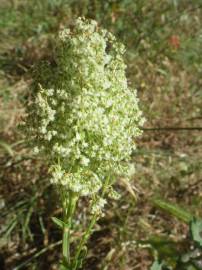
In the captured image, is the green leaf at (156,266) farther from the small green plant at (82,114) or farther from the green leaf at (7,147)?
the green leaf at (7,147)

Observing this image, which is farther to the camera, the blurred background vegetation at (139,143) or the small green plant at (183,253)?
the blurred background vegetation at (139,143)

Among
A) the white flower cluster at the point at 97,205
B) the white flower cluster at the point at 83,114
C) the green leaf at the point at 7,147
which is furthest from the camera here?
the green leaf at the point at 7,147

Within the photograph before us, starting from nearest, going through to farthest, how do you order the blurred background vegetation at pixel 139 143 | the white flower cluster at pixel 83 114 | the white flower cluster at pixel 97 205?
the white flower cluster at pixel 83 114 → the white flower cluster at pixel 97 205 → the blurred background vegetation at pixel 139 143

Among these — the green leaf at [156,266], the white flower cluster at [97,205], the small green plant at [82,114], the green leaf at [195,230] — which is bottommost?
the green leaf at [156,266]

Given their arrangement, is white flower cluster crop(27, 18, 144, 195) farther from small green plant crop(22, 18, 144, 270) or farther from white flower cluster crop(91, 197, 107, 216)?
white flower cluster crop(91, 197, 107, 216)

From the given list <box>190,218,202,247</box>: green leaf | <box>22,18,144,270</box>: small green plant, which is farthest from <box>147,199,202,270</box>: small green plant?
<box>22,18,144,270</box>: small green plant

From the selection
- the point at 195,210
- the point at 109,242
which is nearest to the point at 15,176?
the point at 109,242

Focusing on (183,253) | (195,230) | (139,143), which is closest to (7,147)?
(139,143)


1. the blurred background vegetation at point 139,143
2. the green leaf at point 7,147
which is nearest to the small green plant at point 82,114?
the blurred background vegetation at point 139,143
